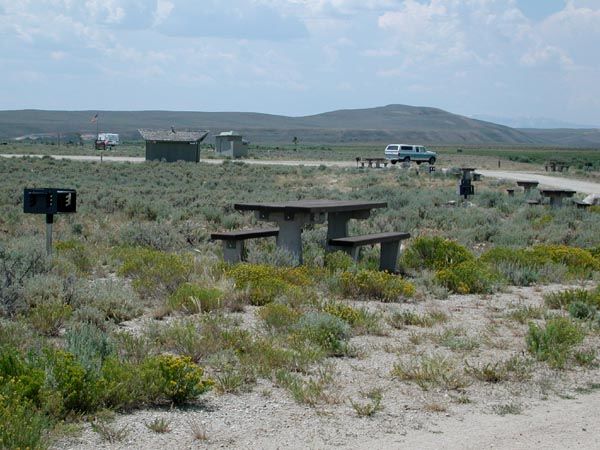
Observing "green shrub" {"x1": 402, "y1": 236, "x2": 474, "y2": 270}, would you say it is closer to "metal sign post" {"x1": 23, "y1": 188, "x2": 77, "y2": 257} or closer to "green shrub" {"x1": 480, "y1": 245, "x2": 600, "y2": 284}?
"green shrub" {"x1": 480, "y1": 245, "x2": 600, "y2": 284}

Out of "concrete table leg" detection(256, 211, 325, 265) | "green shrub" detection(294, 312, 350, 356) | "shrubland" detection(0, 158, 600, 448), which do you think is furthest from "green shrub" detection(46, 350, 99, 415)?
"concrete table leg" detection(256, 211, 325, 265)

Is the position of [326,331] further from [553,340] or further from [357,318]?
[553,340]

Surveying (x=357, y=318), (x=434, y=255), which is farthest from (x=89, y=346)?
(x=434, y=255)

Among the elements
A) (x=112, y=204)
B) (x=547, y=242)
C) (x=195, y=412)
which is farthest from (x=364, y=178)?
(x=195, y=412)

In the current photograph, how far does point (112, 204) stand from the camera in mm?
22562

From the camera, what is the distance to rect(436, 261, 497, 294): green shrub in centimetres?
1151

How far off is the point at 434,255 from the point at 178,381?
7.86m

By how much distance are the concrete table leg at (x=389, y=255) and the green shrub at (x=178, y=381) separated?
7223mm

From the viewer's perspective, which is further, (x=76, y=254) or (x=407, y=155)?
(x=407, y=155)

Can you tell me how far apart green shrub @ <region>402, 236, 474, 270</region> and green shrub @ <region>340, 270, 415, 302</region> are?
2343 mm

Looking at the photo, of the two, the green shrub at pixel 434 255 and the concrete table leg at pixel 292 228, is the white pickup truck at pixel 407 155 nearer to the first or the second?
the green shrub at pixel 434 255

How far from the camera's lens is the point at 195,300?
30.7ft

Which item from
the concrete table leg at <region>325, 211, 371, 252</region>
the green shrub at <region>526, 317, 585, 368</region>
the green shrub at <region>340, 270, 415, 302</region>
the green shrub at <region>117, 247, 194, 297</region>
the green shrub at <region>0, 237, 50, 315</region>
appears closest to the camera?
the green shrub at <region>526, 317, 585, 368</region>

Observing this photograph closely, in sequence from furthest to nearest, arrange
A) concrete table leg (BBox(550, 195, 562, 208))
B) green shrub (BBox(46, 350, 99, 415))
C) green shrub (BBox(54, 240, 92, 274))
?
concrete table leg (BBox(550, 195, 562, 208)) < green shrub (BBox(54, 240, 92, 274)) < green shrub (BBox(46, 350, 99, 415))
